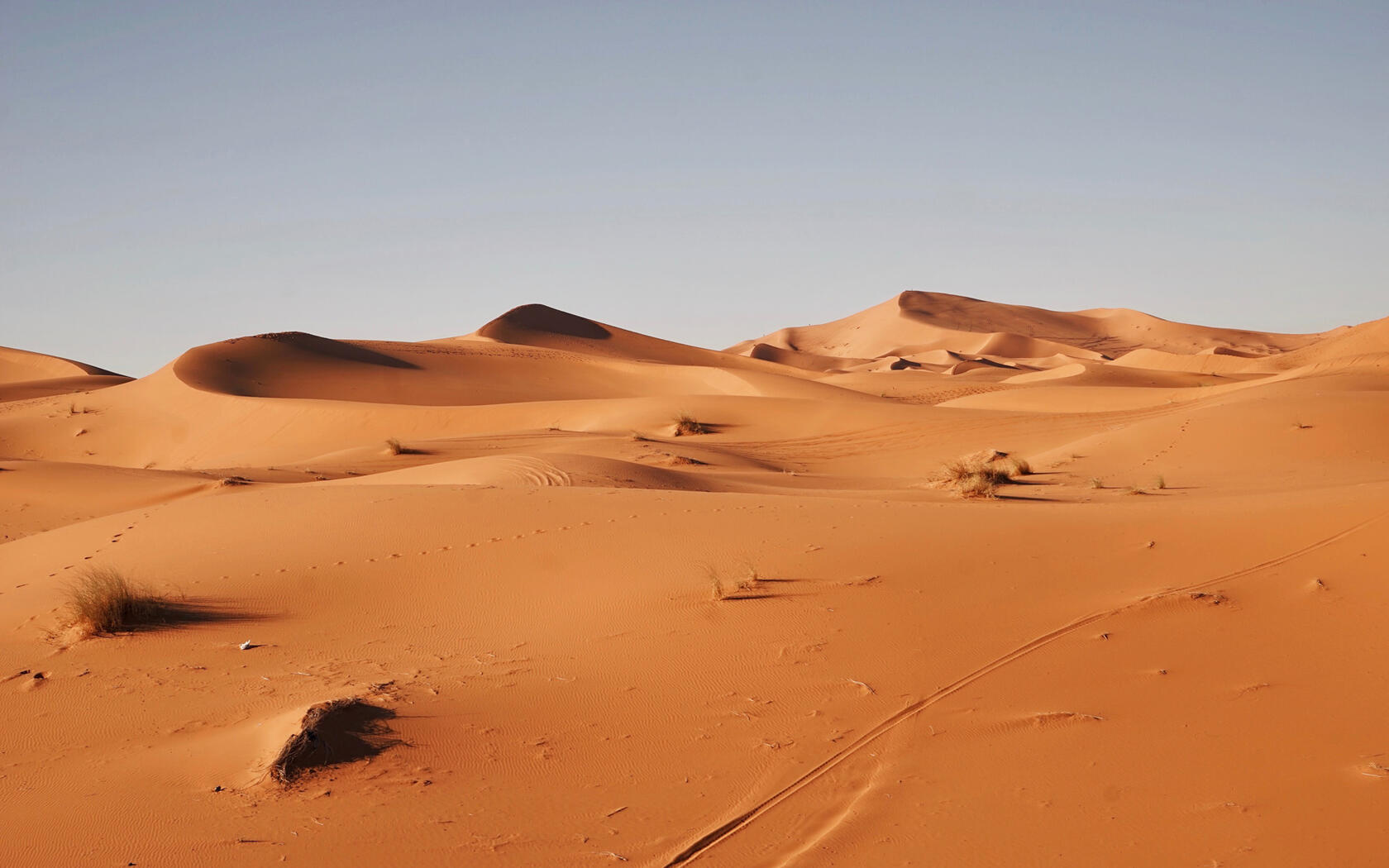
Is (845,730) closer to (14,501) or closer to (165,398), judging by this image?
(14,501)

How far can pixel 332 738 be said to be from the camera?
15.2ft

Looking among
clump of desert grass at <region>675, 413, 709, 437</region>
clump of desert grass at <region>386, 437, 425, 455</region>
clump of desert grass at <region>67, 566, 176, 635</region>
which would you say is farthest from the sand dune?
clump of desert grass at <region>67, 566, 176, 635</region>

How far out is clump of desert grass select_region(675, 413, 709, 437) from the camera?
25.9 m

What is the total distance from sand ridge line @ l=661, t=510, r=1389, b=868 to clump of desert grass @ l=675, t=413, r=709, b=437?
18869mm

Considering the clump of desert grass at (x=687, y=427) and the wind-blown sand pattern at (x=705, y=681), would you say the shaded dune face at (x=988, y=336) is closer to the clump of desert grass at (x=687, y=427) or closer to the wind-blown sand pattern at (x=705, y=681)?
the clump of desert grass at (x=687, y=427)

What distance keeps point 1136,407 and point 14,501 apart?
83.0ft

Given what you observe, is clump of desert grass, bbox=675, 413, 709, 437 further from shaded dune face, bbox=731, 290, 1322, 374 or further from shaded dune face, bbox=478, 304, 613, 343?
shaded dune face, bbox=731, 290, 1322, 374

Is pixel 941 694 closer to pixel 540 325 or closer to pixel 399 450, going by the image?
pixel 399 450

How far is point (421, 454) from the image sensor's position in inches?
Result: 858

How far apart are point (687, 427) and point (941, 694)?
68.8 ft

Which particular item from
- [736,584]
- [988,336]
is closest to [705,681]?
[736,584]

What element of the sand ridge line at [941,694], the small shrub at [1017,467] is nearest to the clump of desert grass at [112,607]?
the sand ridge line at [941,694]

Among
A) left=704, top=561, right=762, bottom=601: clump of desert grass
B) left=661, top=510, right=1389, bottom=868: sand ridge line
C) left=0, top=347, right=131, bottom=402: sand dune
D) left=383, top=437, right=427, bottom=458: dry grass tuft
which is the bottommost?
left=661, top=510, right=1389, bottom=868: sand ridge line

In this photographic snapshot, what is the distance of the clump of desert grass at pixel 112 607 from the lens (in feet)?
20.7
